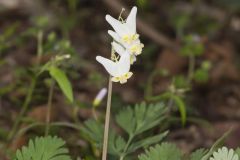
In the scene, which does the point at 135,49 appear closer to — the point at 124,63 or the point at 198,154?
the point at 124,63

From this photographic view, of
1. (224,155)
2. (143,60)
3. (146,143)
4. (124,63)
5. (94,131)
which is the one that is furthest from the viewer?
(143,60)

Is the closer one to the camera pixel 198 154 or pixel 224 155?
pixel 224 155

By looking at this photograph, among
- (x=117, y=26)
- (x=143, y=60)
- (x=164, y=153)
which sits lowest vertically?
(x=164, y=153)

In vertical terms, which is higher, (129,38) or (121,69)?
(129,38)

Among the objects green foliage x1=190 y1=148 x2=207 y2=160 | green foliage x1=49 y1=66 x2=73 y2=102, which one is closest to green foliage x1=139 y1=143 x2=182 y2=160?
green foliage x1=190 y1=148 x2=207 y2=160

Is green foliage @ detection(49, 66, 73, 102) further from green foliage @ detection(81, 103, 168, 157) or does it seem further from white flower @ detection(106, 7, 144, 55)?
white flower @ detection(106, 7, 144, 55)

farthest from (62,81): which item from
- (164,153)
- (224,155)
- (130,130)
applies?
(224,155)
